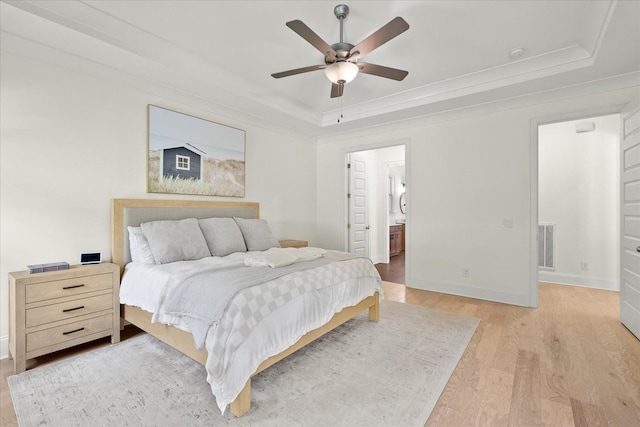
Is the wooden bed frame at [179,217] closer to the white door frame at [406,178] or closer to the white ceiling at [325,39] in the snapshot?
the white ceiling at [325,39]

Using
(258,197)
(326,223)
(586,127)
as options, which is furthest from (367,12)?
(586,127)

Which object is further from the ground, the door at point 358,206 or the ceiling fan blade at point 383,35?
the ceiling fan blade at point 383,35

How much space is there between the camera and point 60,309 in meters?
2.26

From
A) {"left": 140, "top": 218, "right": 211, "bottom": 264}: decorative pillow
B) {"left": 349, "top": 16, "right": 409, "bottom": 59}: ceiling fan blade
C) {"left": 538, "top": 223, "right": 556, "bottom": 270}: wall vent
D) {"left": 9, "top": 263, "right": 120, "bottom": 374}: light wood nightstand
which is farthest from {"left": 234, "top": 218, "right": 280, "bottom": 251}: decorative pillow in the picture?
{"left": 538, "top": 223, "right": 556, "bottom": 270}: wall vent

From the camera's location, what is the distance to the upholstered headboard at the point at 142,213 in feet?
9.33

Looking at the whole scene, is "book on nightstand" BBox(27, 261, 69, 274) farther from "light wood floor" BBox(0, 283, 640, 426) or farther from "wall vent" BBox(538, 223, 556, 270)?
"wall vent" BBox(538, 223, 556, 270)

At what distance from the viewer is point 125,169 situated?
298 centimetres

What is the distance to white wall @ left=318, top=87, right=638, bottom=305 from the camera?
3.54 metres

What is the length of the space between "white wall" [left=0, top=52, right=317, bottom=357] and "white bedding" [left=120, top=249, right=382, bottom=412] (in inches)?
26.9

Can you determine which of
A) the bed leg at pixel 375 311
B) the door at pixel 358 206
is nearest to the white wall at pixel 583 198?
the door at pixel 358 206

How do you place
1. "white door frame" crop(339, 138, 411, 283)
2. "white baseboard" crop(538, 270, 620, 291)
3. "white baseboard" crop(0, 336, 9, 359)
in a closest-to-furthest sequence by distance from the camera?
"white baseboard" crop(0, 336, 9, 359) → "white baseboard" crop(538, 270, 620, 291) → "white door frame" crop(339, 138, 411, 283)

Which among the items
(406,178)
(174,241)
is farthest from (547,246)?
(174,241)

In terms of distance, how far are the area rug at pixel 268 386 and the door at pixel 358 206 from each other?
2.94m

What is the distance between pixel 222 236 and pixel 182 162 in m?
1.05
